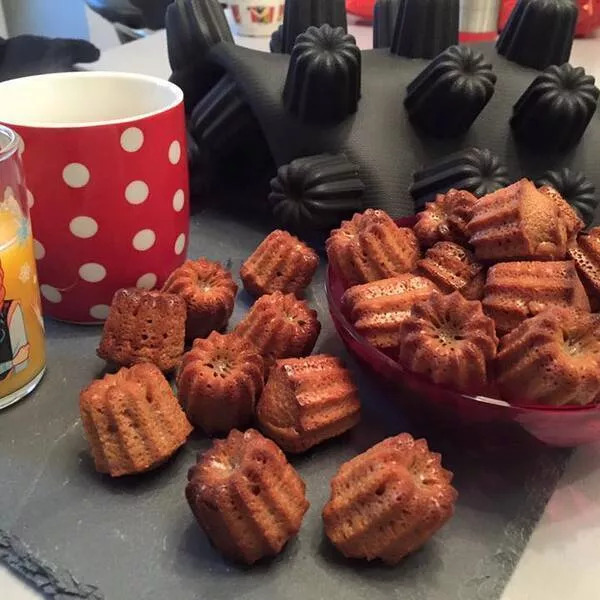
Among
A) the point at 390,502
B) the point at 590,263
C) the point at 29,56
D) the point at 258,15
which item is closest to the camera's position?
the point at 390,502

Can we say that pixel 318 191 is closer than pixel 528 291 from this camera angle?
No

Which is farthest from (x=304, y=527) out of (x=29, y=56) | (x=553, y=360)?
(x=29, y=56)

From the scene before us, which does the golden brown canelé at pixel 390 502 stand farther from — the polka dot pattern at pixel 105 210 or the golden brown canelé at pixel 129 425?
the polka dot pattern at pixel 105 210

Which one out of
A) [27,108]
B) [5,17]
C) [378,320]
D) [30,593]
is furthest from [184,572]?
[5,17]

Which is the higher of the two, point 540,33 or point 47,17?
point 540,33

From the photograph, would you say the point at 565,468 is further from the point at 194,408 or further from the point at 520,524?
the point at 194,408

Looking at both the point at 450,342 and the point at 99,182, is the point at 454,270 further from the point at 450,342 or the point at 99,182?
the point at 99,182

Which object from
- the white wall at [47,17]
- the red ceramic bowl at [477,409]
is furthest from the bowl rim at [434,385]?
the white wall at [47,17]

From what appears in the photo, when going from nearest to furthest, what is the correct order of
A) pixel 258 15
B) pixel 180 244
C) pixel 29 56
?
pixel 180 244, pixel 29 56, pixel 258 15
